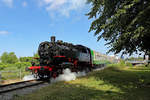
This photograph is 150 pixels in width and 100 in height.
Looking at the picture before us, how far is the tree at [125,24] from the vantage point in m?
6.42

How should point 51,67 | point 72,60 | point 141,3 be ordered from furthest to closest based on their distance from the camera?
point 72,60
point 51,67
point 141,3

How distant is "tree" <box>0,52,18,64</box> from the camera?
253 ft

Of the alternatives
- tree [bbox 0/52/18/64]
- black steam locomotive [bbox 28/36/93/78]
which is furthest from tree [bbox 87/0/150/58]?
tree [bbox 0/52/18/64]

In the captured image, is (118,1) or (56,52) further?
(56,52)

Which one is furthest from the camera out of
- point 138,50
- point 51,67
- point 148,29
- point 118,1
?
point 51,67

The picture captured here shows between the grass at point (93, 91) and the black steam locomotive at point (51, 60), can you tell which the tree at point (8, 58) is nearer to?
the black steam locomotive at point (51, 60)

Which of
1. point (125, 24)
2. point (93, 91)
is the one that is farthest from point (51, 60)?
point (125, 24)

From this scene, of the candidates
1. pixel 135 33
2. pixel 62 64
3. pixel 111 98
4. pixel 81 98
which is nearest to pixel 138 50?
pixel 135 33

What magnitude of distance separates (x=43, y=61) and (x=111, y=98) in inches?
283

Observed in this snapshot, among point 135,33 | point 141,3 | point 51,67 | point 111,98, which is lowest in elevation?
point 111,98

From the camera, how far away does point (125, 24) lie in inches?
318

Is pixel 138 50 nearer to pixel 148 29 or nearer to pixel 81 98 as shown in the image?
pixel 148 29

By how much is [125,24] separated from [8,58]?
266 feet

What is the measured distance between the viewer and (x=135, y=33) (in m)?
6.54
